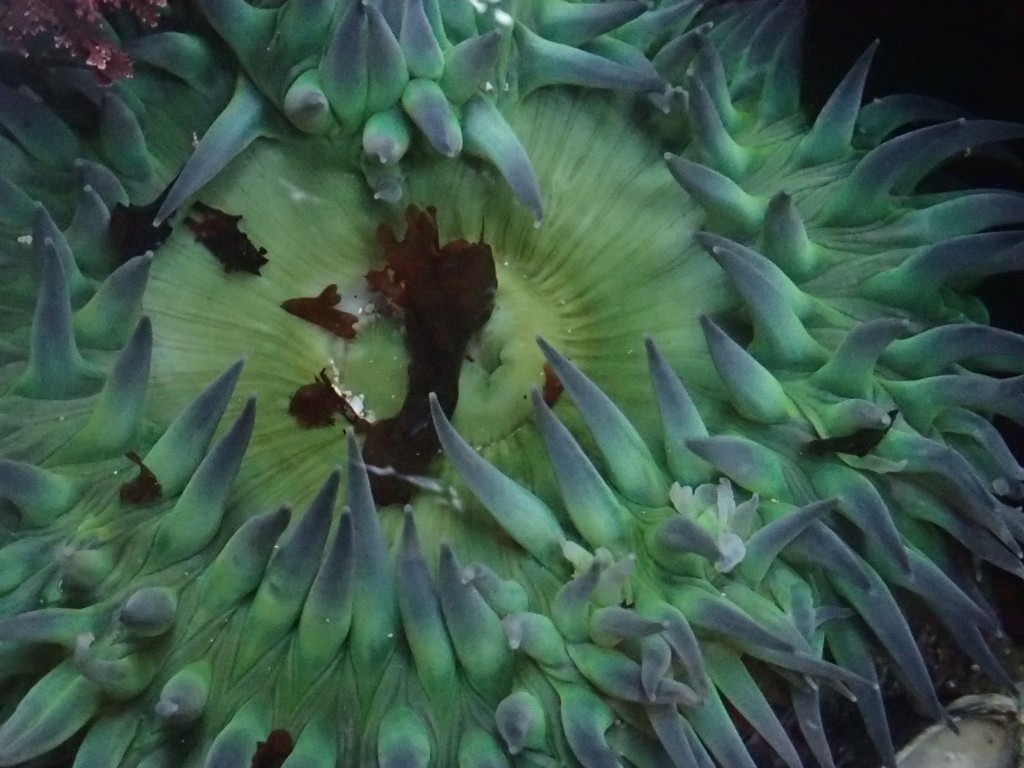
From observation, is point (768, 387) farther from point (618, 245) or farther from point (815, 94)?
point (815, 94)

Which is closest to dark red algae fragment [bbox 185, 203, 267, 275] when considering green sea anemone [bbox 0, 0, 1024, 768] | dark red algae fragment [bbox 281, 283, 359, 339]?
green sea anemone [bbox 0, 0, 1024, 768]

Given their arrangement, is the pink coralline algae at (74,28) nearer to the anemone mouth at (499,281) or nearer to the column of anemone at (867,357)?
the anemone mouth at (499,281)

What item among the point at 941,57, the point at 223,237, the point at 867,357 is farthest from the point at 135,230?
the point at 941,57

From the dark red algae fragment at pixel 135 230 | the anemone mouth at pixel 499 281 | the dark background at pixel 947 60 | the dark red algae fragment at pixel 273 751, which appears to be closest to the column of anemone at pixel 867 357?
the anemone mouth at pixel 499 281

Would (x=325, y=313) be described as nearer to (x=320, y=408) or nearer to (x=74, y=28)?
(x=320, y=408)

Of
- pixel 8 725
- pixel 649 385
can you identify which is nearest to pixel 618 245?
pixel 649 385
